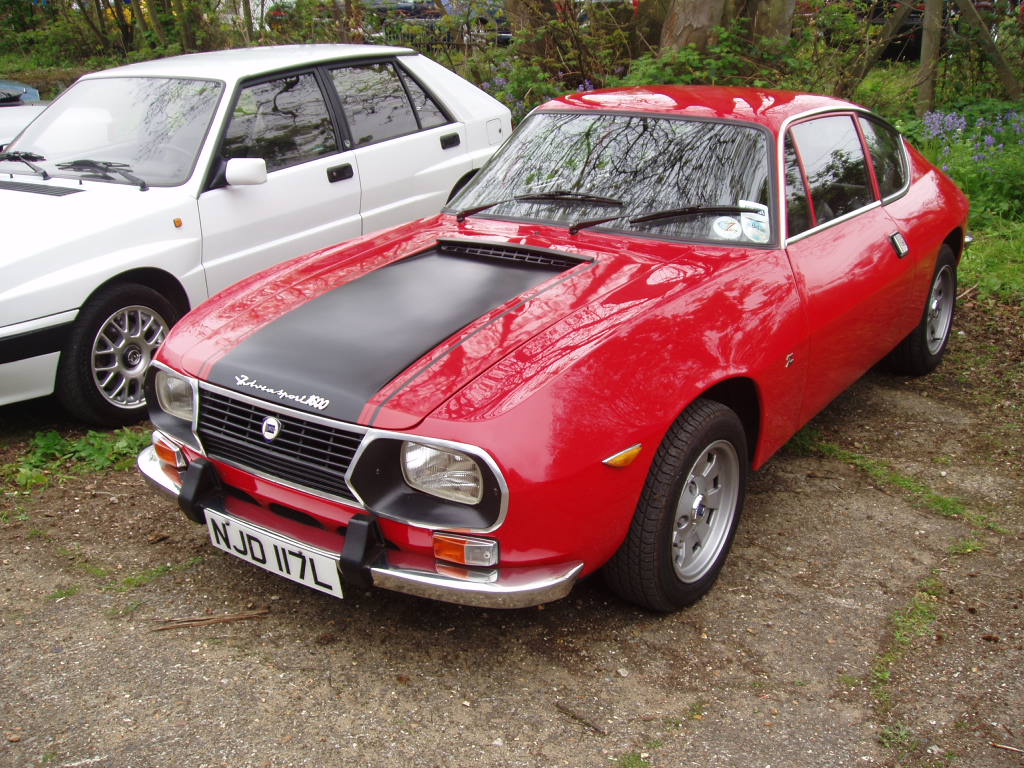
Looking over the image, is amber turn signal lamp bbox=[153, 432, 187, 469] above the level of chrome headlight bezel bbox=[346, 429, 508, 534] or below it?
below

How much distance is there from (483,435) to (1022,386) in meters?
3.85

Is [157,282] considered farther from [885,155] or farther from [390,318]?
[885,155]

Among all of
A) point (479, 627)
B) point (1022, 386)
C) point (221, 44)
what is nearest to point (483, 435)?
point (479, 627)

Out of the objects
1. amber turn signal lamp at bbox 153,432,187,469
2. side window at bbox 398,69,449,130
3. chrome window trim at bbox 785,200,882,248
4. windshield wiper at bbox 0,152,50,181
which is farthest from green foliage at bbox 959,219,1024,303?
windshield wiper at bbox 0,152,50,181

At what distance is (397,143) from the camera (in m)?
5.83

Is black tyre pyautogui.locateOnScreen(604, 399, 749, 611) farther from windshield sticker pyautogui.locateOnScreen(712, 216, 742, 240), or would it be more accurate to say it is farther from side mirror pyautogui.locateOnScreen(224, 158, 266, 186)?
side mirror pyautogui.locateOnScreen(224, 158, 266, 186)

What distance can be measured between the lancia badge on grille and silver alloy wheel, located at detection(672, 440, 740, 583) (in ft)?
4.13

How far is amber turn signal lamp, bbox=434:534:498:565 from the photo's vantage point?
8.73 feet

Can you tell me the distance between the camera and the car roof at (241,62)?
5.24 m

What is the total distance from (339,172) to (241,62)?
0.80 metres

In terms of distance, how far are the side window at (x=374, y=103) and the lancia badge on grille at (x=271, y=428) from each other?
315 cm

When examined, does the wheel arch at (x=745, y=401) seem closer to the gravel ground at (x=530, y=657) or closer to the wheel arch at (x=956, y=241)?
the gravel ground at (x=530, y=657)

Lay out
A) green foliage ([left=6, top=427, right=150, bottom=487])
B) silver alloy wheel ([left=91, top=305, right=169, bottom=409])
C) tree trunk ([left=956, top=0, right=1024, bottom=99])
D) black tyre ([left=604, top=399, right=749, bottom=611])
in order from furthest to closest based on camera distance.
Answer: tree trunk ([left=956, top=0, right=1024, bottom=99]), silver alloy wheel ([left=91, top=305, right=169, bottom=409]), green foliage ([left=6, top=427, right=150, bottom=487]), black tyre ([left=604, top=399, right=749, bottom=611])

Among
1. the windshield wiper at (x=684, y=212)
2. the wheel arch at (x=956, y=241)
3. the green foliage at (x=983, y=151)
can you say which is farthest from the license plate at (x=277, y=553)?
the green foliage at (x=983, y=151)
